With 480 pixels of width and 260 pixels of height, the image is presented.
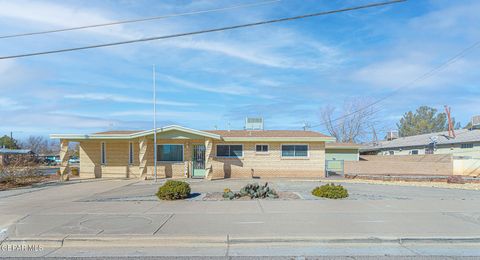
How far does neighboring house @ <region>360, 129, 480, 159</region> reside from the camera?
105 ft

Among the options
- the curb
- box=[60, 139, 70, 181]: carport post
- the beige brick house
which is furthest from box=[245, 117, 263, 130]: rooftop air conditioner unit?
the curb

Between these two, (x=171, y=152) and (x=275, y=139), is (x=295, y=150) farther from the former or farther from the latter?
(x=171, y=152)

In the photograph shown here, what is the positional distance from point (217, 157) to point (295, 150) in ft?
17.3

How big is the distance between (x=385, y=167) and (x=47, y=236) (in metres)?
25.9

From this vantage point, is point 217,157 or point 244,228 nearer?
point 244,228

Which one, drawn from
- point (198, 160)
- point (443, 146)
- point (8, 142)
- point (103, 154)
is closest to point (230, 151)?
point (198, 160)

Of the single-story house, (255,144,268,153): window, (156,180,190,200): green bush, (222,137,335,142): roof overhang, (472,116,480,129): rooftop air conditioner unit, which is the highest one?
(472,116,480,129): rooftop air conditioner unit

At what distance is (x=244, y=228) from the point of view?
311 inches

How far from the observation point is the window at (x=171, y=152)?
2309cm

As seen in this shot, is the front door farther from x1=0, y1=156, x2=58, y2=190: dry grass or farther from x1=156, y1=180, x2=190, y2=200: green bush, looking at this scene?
x1=156, y1=180, x2=190, y2=200: green bush

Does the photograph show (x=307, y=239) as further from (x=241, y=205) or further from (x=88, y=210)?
(x=88, y=210)

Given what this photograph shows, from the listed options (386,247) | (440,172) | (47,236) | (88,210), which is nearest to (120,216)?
(88,210)

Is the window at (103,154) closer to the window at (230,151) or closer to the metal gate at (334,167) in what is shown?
the window at (230,151)

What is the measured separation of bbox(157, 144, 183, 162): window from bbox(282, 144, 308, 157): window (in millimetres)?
6947
